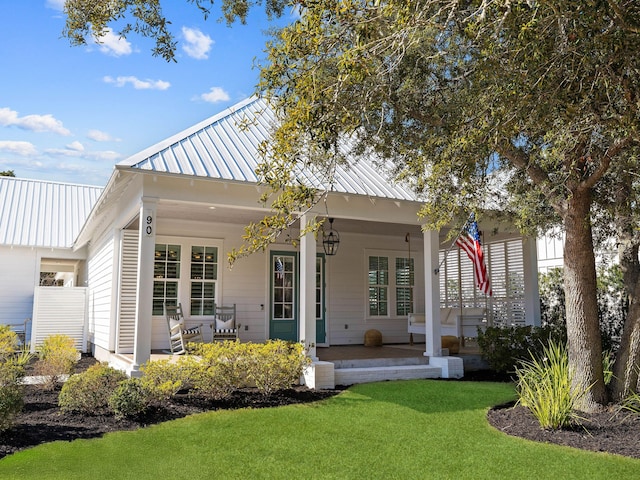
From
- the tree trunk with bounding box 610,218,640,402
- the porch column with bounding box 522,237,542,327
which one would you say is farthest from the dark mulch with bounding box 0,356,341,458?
the porch column with bounding box 522,237,542,327

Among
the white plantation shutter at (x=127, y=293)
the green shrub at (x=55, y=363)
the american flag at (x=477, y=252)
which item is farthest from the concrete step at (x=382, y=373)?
the green shrub at (x=55, y=363)

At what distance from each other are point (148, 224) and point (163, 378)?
2.28 meters

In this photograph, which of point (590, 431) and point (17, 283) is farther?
point (17, 283)

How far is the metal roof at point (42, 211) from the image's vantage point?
15805 millimetres

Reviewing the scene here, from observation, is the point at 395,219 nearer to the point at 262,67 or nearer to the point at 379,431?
the point at 379,431

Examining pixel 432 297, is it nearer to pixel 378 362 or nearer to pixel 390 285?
Answer: pixel 378 362

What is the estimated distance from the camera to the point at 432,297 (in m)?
10.0

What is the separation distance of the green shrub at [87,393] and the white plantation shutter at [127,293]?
2868 mm

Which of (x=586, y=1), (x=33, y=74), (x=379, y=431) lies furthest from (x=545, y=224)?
(x=33, y=74)

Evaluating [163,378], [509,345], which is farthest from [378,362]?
[163,378]

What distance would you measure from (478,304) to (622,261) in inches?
224

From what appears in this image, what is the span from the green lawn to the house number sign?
2802 mm

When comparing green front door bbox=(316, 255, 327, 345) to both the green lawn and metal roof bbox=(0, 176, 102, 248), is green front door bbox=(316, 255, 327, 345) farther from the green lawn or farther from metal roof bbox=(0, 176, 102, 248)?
metal roof bbox=(0, 176, 102, 248)

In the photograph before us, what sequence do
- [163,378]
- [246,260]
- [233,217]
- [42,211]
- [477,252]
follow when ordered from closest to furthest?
[163,378] < [477,252] < [233,217] < [246,260] < [42,211]
